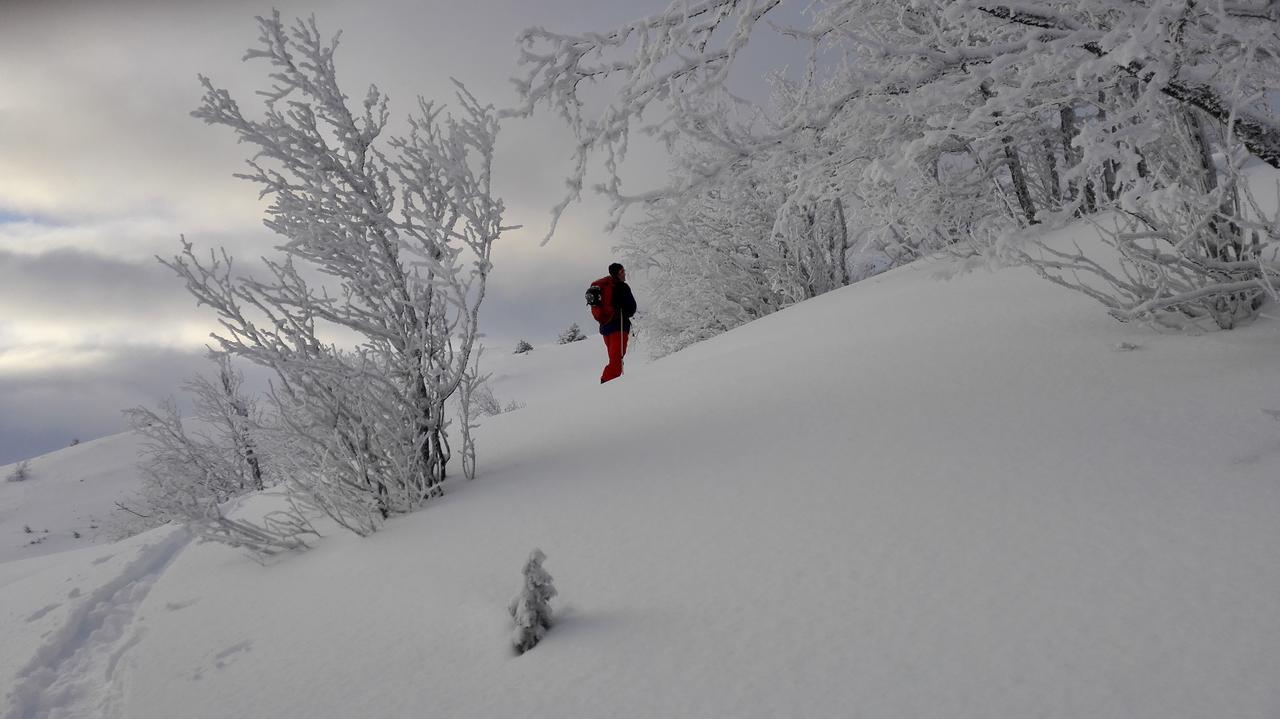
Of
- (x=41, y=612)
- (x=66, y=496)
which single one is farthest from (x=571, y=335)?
(x=41, y=612)

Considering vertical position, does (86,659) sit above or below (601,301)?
below

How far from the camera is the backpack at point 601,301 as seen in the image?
8.23 m

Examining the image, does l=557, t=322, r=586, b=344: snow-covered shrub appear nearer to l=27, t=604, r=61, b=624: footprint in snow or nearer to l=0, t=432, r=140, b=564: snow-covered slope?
l=0, t=432, r=140, b=564: snow-covered slope

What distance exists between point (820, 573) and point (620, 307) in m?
6.68

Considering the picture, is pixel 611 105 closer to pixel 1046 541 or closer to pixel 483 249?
pixel 483 249

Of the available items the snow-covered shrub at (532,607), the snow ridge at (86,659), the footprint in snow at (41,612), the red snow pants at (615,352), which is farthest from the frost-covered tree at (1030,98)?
the red snow pants at (615,352)

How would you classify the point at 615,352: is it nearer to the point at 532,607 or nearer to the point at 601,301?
the point at 601,301

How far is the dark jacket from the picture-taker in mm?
8273

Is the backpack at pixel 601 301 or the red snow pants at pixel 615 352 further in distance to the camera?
the backpack at pixel 601 301

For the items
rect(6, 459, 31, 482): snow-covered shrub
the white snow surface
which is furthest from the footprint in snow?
rect(6, 459, 31, 482): snow-covered shrub

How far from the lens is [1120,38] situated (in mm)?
1741

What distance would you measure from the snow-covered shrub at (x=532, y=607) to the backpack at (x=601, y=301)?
21.6 ft

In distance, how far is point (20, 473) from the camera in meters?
21.3

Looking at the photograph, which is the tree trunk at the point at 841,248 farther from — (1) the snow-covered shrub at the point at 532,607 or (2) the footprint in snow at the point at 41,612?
(2) the footprint in snow at the point at 41,612
